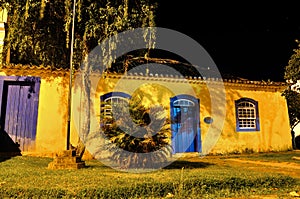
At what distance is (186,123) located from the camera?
12.1m

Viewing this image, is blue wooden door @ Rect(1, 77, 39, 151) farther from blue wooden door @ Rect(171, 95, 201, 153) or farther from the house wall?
blue wooden door @ Rect(171, 95, 201, 153)

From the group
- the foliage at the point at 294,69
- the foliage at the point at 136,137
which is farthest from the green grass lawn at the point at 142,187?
the foliage at the point at 294,69

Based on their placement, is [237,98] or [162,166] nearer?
[162,166]

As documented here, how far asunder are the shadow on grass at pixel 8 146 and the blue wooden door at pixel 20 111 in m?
0.10

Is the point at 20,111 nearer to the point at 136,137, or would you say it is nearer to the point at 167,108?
the point at 136,137

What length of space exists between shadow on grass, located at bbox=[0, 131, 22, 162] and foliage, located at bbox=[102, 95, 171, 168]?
15.5ft

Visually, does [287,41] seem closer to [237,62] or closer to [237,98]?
[237,62]

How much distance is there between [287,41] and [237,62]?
12.1 feet

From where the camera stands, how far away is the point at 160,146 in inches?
280

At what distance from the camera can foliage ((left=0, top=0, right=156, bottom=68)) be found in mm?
8414

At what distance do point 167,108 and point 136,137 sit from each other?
4760 mm

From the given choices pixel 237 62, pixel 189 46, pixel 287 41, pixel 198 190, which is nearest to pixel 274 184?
pixel 198 190

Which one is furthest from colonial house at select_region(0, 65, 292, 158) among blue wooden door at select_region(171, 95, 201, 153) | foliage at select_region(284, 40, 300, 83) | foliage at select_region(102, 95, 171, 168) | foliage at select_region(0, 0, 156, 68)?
foliage at select_region(284, 40, 300, 83)

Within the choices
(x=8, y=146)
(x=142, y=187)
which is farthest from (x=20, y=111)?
(x=142, y=187)
